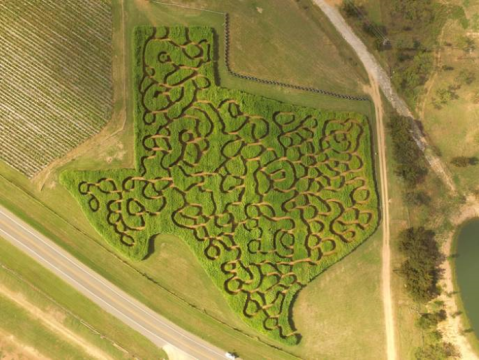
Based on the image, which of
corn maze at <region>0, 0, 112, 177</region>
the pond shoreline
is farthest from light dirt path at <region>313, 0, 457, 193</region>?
corn maze at <region>0, 0, 112, 177</region>

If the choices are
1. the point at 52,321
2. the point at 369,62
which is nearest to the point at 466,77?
the point at 369,62

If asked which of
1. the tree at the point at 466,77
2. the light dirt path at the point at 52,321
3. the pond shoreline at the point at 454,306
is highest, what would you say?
the tree at the point at 466,77

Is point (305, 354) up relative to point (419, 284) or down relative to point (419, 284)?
down

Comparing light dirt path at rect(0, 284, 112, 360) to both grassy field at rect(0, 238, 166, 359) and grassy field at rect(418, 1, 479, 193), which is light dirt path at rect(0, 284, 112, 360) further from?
grassy field at rect(418, 1, 479, 193)

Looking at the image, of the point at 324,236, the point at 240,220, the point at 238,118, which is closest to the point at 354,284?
the point at 324,236

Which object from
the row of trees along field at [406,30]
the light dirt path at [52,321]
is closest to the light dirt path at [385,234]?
the row of trees along field at [406,30]

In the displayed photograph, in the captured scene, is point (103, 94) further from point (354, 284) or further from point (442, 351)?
point (442, 351)

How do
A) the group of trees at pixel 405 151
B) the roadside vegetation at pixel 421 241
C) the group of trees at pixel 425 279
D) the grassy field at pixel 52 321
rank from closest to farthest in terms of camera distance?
the grassy field at pixel 52 321 → the group of trees at pixel 425 279 → the roadside vegetation at pixel 421 241 → the group of trees at pixel 405 151

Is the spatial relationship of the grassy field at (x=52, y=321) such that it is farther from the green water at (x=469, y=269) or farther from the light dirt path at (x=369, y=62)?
the light dirt path at (x=369, y=62)
